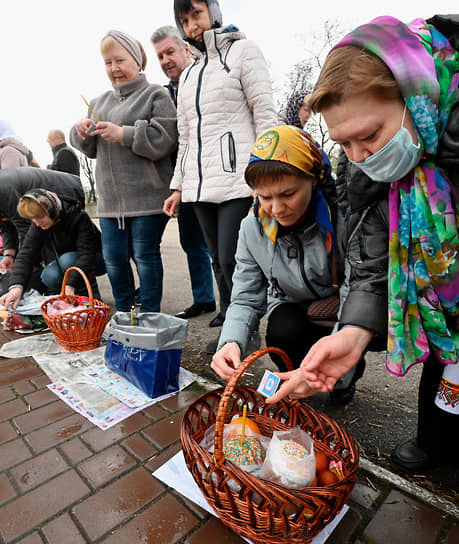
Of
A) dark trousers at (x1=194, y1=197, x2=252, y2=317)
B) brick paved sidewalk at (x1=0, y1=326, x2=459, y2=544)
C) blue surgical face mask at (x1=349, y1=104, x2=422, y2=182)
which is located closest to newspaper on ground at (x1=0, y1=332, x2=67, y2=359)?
brick paved sidewalk at (x1=0, y1=326, x2=459, y2=544)

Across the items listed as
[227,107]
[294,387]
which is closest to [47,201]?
[227,107]

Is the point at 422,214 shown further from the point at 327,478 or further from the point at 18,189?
the point at 18,189

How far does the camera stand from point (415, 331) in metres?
1.15

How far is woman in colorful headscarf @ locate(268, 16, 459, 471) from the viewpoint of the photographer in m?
0.89

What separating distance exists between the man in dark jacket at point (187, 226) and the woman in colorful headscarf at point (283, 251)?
1.36m

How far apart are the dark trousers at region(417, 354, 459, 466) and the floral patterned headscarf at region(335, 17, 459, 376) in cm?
20

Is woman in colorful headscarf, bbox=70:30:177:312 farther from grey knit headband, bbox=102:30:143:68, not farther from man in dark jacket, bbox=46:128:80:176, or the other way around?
man in dark jacket, bbox=46:128:80:176

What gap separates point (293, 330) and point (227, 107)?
4.43 ft

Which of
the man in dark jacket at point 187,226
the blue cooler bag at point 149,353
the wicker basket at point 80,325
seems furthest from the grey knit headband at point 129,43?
the blue cooler bag at point 149,353

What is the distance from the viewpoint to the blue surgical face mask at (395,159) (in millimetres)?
925

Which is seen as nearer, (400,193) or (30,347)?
(400,193)

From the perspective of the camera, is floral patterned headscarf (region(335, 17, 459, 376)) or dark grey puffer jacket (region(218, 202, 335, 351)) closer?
floral patterned headscarf (region(335, 17, 459, 376))

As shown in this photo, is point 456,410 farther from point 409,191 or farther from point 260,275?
point 260,275

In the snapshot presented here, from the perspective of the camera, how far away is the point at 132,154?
8.06ft
